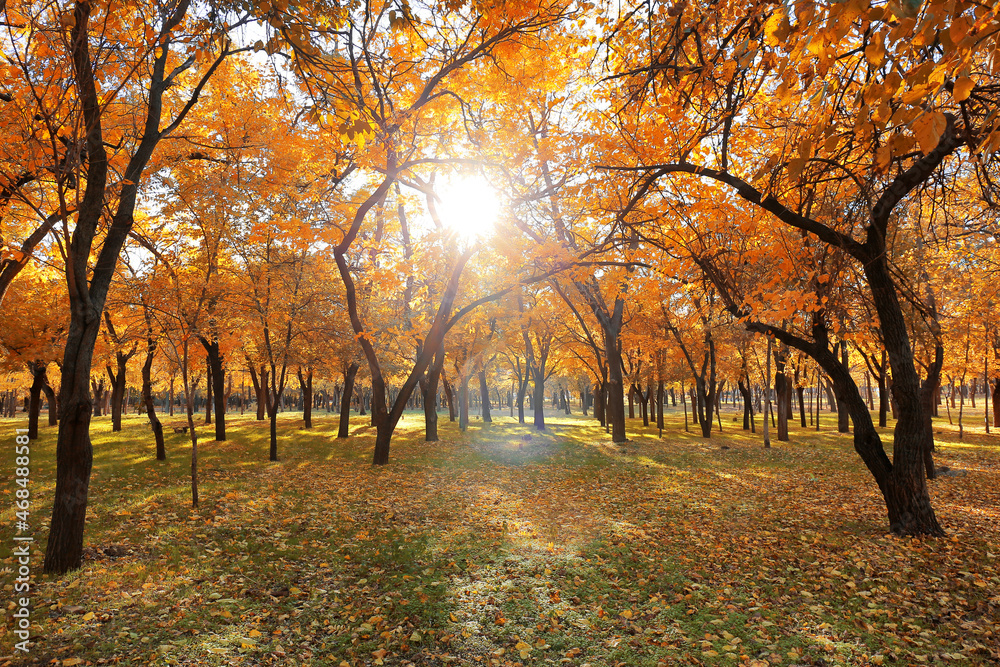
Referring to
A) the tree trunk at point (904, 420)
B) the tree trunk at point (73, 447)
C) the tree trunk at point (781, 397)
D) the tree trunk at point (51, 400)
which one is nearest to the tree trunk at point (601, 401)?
the tree trunk at point (781, 397)

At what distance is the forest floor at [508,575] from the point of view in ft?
14.0

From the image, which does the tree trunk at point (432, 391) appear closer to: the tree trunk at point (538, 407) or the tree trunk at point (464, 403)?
the tree trunk at point (464, 403)

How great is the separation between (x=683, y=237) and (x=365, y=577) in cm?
758

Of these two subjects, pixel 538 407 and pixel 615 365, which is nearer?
pixel 615 365

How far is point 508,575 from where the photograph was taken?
5.92 meters

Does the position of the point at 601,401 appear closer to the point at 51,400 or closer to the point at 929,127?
the point at 51,400

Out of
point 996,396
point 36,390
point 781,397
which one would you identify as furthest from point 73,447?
point 996,396

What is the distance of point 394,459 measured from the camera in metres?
15.1

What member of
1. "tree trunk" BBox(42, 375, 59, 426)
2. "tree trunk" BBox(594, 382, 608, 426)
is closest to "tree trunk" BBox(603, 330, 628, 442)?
"tree trunk" BBox(594, 382, 608, 426)

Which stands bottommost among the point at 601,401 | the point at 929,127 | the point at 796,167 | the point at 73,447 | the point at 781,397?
the point at 601,401

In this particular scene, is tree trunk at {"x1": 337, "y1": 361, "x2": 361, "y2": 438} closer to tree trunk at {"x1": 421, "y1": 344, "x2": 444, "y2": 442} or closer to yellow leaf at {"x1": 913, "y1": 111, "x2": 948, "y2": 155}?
tree trunk at {"x1": 421, "y1": 344, "x2": 444, "y2": 442}

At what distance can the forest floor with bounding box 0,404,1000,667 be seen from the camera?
14.0 feet

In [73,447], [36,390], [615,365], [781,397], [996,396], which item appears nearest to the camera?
[73,447]

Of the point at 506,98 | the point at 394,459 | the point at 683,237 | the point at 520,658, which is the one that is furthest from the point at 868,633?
the point at 394,459
